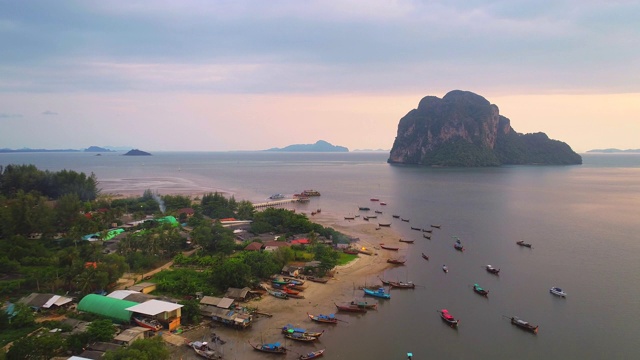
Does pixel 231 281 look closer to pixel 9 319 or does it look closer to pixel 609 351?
pixel 9 319

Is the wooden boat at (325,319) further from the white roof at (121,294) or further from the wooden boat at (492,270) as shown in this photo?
the wooden boat at (492,270)

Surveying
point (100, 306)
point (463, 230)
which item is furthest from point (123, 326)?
point (463, 230)

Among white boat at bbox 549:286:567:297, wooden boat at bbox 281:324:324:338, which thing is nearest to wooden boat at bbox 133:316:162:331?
wooden boat at bbox 281:324:324:338

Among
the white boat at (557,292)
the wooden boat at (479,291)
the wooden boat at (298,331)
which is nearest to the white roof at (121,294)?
the wooden boat at (298,331)

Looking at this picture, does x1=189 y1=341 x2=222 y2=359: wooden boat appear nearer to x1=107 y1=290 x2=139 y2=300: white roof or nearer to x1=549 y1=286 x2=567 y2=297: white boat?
x1=107 y1=290 x2=139 y2=300: white roof

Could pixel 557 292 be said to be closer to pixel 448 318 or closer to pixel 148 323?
pixel 448 318
